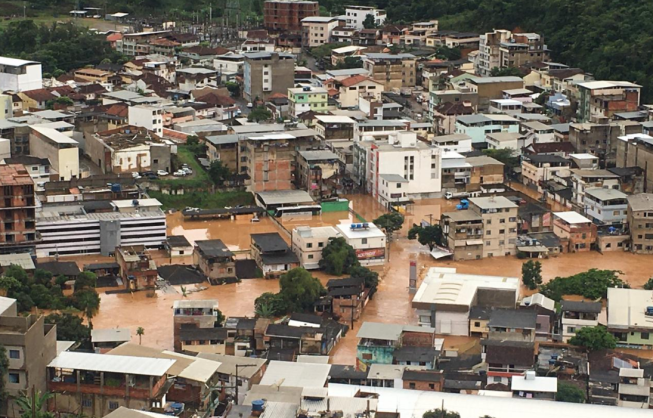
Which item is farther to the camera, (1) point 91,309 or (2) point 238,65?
(2) point 238,65

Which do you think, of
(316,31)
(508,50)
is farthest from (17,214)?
(316,31)

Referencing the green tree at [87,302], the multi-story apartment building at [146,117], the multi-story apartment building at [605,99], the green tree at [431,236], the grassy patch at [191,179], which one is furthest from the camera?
the multi-story apartment building at [605,99]

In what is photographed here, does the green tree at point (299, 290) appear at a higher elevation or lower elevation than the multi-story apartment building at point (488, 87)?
lower

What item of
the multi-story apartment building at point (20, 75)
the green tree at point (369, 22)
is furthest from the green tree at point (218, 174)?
the green tree at point (369, 22)

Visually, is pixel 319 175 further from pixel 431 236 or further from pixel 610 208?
pixel 610 208

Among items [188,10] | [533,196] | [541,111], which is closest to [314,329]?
[533,196]

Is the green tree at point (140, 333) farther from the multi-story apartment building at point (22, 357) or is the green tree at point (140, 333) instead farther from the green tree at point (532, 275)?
the green tree at point (532, 275)

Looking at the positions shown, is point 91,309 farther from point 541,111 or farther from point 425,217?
point 541,111
